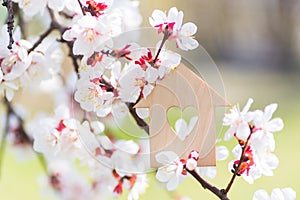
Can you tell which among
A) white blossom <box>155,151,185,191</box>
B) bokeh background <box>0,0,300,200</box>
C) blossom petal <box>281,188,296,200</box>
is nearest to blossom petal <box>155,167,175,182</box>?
white blossom <box>155,151,185,191</box>

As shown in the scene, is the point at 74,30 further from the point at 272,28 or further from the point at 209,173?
the point at 272,28

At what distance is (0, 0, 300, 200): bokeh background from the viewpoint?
4.60 metres

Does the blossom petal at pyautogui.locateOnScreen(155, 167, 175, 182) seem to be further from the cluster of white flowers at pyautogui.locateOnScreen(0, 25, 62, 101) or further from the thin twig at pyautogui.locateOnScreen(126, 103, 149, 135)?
the cluster of white flowers at pyautogui.locateOnScreen(0, 25, 62, 101)

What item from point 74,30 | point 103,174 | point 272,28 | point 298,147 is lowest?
point 272,28

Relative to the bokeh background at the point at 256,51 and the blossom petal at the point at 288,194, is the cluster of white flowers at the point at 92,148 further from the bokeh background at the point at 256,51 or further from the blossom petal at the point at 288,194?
the bokeh background at the point at 256,51

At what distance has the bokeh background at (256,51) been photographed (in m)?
4.60

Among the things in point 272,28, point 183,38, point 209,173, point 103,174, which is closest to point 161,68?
point 183,38

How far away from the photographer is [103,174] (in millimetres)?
859

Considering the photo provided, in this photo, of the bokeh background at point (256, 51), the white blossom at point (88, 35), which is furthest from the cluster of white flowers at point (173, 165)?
the bokeh background at point (256, 51)

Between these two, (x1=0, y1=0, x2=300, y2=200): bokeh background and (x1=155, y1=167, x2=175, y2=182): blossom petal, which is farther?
(x1=0, y1=0, x2=300, y2=200): bokeh background

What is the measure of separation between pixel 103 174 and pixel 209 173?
20 centimetres

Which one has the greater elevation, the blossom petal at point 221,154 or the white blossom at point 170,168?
the white blossom at point 170,168

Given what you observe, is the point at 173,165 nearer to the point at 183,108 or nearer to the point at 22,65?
the point at 183,108

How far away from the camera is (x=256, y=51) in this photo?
7.95 m
